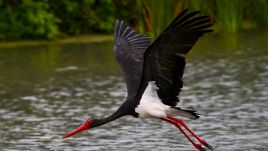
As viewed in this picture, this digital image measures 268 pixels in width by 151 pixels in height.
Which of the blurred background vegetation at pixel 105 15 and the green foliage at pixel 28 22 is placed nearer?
the blurred background vegetation at pixel 105 15

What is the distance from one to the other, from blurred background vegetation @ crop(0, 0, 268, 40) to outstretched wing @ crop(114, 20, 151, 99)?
5.62m

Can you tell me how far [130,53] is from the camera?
861 centimetres

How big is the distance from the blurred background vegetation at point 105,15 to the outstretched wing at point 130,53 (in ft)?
18.4

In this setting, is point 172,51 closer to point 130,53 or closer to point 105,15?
point 130,53

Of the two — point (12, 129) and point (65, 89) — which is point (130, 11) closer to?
point (65, 89)

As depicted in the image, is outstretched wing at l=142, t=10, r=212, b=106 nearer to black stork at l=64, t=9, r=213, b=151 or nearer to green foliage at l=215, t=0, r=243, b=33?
black stork at l=64, t=9, r=213, b=151

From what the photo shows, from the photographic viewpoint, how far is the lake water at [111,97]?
8.84m

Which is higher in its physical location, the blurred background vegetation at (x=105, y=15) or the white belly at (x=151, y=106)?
the blurred background vegetation at (x=105, y=15)

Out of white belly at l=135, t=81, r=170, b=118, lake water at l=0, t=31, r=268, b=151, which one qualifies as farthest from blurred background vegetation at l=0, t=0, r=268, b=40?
white belly at l=135, t=81, r=170, b=118

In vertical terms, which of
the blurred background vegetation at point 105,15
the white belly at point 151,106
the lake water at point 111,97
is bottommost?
the lake water at point 111,97

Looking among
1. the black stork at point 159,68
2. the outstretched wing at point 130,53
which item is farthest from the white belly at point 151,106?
the outstretched wing at point 130,53

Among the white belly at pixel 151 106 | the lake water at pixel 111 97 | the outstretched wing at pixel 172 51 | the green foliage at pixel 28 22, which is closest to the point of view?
the outstretched wing at pixel 172 51

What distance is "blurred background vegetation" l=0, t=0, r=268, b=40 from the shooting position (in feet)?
48.8

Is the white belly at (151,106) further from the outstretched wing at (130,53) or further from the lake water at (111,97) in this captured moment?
the lake water at (111,97)
